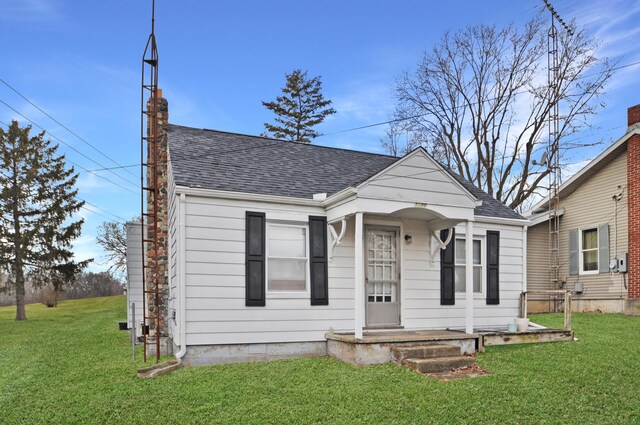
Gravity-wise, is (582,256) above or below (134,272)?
above

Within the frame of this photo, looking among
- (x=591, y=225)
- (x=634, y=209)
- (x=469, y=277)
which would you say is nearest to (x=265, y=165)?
(x=469, y=277)

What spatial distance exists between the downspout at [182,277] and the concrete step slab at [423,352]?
3440 millimetres

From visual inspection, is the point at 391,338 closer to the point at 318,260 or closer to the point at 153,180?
the point at 318,260

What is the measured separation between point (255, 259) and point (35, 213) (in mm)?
20982

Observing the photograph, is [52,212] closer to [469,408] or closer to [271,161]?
[271,161]

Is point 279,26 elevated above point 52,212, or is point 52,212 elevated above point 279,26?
point 279,26

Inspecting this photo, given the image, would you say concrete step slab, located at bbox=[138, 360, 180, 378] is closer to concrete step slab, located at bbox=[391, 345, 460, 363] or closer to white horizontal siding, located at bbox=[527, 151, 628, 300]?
concrete step slab, located at bbox=[391, 345, 460, 363]

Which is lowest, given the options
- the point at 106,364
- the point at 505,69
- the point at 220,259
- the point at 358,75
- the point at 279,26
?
the point at 106,364

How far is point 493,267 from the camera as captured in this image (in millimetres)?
11062

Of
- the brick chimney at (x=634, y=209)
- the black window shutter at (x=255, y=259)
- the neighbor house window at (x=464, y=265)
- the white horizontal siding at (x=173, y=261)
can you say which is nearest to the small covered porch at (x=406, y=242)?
the neighbor house window at (x=464, y=265)

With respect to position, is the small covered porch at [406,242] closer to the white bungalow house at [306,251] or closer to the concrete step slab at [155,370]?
the white bungalow house at [306,251]

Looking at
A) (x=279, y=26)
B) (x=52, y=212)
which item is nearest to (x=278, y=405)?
(x=279, y=26)

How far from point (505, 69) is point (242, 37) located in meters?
15.7

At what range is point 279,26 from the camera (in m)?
12.6
